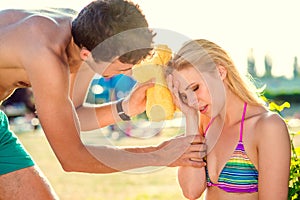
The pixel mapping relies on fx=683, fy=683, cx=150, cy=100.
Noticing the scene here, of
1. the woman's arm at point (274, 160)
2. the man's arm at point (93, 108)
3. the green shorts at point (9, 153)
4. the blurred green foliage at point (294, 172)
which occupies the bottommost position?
the green shorts at point (9, 153)

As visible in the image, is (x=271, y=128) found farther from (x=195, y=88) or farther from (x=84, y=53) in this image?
(x=84, y=53)

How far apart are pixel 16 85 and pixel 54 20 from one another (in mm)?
564

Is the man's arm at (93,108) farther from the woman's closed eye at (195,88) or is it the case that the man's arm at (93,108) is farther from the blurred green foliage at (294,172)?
the blurred green foliage at (294,172)

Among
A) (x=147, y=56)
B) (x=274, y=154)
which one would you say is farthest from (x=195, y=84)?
(x=274, y=154)

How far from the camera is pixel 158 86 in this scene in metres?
4.08

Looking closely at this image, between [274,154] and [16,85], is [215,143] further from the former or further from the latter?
[16,85]

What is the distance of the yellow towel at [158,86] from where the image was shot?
4004 millimetres

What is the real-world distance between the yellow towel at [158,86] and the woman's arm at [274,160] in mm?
680

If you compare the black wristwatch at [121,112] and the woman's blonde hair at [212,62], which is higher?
the woman's blonde hair at [212,62]

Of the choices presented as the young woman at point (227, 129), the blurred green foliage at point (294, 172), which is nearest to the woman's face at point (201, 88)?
the young woman at point (227, 129)

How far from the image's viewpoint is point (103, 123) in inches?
192

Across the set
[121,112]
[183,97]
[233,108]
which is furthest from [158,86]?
[121,112]

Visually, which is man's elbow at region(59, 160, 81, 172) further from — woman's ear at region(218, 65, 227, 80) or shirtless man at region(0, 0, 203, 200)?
woman's ear at region(218, 65, 227, 80)

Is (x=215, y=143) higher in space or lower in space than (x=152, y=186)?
higher
